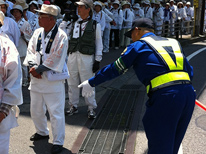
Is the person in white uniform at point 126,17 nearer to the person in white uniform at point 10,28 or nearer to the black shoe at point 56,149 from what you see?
the person in white uniform at point 10,28

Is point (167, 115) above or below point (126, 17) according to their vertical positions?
below

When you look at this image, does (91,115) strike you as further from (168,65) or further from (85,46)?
(168,65)

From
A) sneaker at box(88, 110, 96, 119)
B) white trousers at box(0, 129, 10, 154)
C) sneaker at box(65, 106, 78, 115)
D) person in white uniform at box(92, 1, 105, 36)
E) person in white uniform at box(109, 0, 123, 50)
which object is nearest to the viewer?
white trousers at box(0, 129, 10, 154)

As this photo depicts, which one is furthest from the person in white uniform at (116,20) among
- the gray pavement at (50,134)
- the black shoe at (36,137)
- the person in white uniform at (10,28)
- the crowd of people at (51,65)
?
the black shoe at (36,137)

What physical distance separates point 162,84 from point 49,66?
1746mm

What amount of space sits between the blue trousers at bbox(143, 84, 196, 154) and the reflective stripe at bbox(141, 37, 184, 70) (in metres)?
0.20

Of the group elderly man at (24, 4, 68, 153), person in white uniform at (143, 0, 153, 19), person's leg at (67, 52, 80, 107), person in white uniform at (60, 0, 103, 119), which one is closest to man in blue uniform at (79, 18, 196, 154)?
elderly man at (24, 4, 68, 153)

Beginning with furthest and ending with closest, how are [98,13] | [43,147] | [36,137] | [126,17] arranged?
[126,17] < [98,13] < [36,137] < [43,147]

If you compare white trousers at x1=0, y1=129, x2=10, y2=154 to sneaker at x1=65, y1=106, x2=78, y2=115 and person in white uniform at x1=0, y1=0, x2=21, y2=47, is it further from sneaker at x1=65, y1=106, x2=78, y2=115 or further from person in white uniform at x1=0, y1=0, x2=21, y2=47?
person in white uniform at x1=0, y1=0, x2=21, y2=47

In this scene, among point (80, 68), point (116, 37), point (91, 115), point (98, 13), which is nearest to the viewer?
point (80, 68)

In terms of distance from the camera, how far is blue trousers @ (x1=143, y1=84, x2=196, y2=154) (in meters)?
3.11

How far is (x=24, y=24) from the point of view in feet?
24.5

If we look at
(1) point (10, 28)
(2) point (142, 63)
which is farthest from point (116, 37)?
(2) point (142, 63)

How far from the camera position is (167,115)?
3143 millimetres
